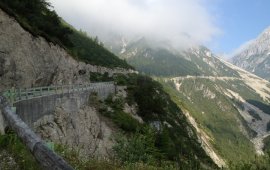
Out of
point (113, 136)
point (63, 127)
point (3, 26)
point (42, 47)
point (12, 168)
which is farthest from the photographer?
point (42, 47)

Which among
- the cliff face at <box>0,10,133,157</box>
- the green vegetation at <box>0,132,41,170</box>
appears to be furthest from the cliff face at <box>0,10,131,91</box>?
the green vegetation at <box>0,132,41,170</box>

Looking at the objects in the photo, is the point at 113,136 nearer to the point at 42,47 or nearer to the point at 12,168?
the point at 42,47

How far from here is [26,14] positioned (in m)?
49.5

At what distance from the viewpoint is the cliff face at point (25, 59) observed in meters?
32.9

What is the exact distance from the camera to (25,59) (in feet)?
120

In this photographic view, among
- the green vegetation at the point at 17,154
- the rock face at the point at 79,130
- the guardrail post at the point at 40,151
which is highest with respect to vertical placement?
the guardrail post at the point at 40,151

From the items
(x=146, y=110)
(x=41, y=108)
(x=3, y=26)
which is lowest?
(x=146, y=110)

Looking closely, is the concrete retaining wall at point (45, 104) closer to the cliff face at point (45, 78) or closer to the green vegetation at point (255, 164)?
the cliff face at point (45, 78)

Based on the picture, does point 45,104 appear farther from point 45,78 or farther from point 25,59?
point 45,78

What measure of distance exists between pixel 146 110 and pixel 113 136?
87.5 feet

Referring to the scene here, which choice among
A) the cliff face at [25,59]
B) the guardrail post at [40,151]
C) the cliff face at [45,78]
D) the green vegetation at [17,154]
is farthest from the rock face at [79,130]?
the guardrail post at [40,151]

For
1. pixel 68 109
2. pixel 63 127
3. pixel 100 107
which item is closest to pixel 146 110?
pixel 100 107

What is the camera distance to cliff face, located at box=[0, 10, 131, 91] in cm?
3292

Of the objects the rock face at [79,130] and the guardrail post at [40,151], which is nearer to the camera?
the guardrail post at [40,151]
